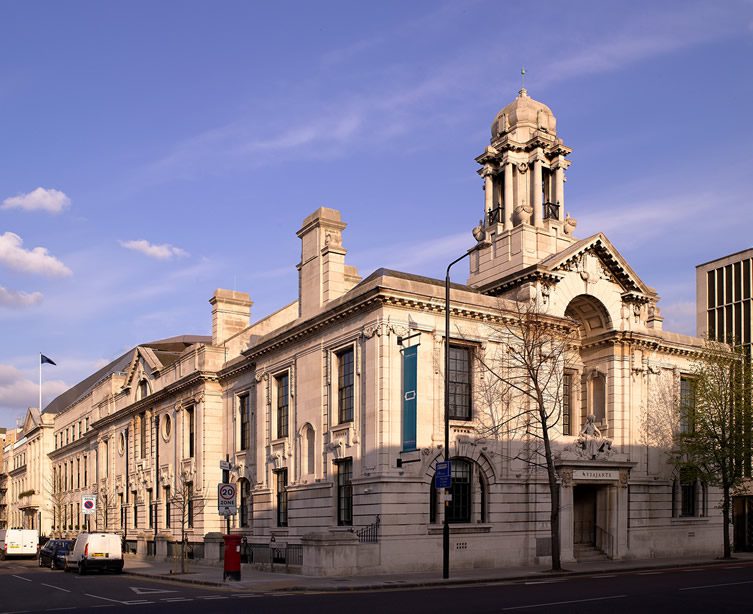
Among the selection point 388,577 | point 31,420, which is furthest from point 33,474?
point 388,577

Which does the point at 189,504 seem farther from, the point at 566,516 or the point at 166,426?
the point at 566,516

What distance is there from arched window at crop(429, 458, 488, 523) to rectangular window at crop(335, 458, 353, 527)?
3.45 m

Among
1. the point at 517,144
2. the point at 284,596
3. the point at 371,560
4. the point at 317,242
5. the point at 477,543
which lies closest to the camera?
the point at 284,596

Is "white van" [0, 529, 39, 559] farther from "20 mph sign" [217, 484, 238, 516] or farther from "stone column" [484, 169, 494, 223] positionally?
"stone column" [484, 169, 494, 223]

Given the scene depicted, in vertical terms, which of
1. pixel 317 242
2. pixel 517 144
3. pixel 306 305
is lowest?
pixel 306 305

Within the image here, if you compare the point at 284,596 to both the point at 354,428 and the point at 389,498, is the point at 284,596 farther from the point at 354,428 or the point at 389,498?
the point at 354,428

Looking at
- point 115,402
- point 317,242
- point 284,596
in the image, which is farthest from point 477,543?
point 115,402

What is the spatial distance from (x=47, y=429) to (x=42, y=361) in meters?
9.34

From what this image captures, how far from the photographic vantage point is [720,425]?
139 feet

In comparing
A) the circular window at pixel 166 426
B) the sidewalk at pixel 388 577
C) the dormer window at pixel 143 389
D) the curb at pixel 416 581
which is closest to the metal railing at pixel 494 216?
the sidewalk at pixel 388 577

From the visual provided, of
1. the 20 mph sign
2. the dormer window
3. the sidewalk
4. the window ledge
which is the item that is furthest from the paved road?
the dormer window

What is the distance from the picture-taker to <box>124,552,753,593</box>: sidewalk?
92.9 ft

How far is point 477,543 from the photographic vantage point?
36094 millimetres

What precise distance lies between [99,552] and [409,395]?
625 inches
